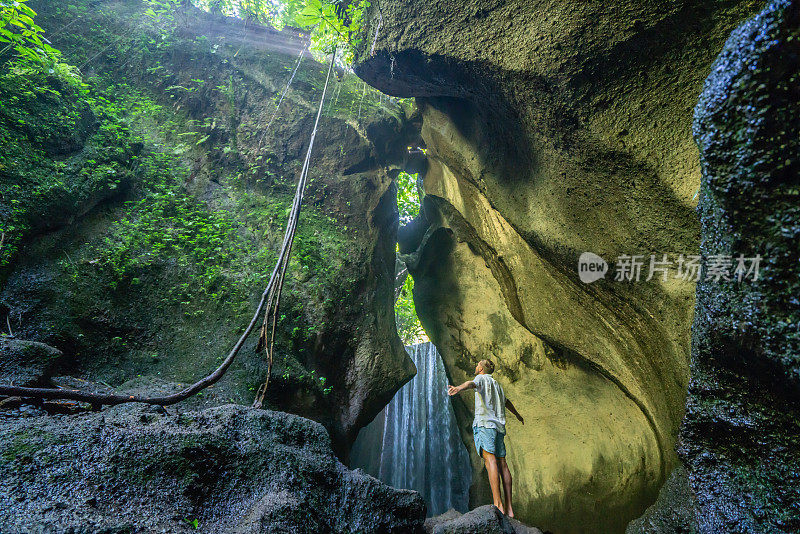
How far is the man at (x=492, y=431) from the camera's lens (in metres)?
4.20

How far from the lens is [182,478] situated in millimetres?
1812

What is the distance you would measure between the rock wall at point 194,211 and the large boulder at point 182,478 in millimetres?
987

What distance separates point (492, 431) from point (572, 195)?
2.92 metres

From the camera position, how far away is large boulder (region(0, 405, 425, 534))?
4.80ft

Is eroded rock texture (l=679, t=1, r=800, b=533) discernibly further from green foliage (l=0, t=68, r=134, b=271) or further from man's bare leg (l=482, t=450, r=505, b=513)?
green foliage (l=0, t=68, r=134, b=271)

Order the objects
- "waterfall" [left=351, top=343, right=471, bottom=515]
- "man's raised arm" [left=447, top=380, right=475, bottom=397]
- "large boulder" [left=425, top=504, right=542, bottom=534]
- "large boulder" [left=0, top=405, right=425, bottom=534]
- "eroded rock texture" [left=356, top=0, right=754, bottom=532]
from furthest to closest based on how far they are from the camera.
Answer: "waterfall" [left=351, top=343, right=471, bottom=515], "man's raised arm" [left=447, top=380, right=475, bottom=397], "eroded rock texture" [left=356, top=0, right=754, bottom=532], "large boulder" [left=425, top=504, right=542, bottom=534], "large boulder" [left=0, top=405, right=425, bottom=534]

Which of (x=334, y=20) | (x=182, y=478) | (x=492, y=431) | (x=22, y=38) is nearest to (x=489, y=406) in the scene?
(x=492, y=431)

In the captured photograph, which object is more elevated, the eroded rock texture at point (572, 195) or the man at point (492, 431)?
the eroded rock texture at point (572, 195)

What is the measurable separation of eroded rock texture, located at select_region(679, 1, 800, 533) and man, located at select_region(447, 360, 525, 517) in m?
2.34

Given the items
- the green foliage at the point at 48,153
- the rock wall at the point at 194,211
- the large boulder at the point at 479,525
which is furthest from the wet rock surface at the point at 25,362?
the large boulder at the point at 479,525

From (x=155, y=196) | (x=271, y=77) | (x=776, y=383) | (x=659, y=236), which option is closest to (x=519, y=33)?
(x=659, y=236)

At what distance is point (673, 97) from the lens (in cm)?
283

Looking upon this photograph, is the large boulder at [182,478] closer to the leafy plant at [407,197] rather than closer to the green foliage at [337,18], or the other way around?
the green foliage at [337,18]

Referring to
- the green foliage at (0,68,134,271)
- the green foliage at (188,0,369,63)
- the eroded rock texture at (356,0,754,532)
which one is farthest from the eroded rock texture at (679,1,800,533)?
the green foliage at (0,68,134,271)
